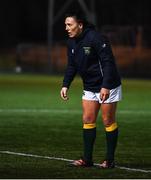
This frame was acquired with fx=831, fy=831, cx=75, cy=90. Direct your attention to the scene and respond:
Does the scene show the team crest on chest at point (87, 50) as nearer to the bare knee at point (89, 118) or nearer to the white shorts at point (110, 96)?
the white shorts at point (110, 96)

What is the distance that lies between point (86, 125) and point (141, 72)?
145ft

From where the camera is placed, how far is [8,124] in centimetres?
1744

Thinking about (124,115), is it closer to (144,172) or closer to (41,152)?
(41,152)

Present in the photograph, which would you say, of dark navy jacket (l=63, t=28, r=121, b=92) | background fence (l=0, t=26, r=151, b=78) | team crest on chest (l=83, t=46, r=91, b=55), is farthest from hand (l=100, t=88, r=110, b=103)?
background fence (l=0, t=26, r=151, b=78)

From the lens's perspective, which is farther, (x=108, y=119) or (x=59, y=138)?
(x=59, y=138)

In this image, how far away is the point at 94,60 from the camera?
10797mm

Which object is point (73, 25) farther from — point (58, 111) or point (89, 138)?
point (58, 111)

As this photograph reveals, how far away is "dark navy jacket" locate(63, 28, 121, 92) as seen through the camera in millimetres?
10562

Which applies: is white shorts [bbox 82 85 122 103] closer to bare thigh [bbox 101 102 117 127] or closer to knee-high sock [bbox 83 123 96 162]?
bare thigh [bbox 101 102 117 127]

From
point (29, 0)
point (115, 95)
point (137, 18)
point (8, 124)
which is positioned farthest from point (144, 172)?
point (29, 0)

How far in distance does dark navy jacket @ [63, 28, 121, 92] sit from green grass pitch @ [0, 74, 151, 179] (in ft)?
3.72

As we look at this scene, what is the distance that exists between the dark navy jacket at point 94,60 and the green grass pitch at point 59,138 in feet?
3.72

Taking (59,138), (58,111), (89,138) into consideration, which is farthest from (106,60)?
(58,111)

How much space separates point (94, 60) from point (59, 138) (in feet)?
14.2
